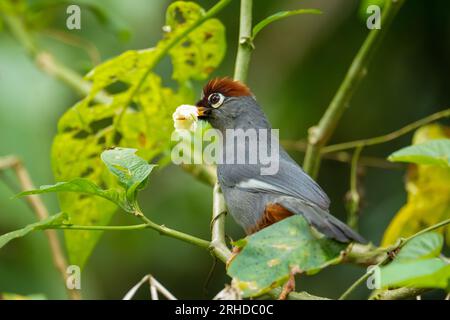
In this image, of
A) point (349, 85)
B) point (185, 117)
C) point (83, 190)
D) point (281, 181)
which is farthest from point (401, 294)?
point (185, 117)

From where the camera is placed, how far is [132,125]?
320 cm

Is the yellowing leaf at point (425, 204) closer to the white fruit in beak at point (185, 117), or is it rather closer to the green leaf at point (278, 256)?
the white fruit in beak at point (185, 117)

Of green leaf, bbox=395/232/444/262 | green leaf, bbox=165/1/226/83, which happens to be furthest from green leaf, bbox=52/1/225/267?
green leaf, bbox=395/232/444/262

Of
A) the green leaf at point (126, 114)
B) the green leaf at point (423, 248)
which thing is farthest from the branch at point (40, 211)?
the green leaf at point (423, 248)

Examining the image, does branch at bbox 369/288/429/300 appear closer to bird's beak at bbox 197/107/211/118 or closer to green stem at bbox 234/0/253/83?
green stem at bbox 234/0/253/83

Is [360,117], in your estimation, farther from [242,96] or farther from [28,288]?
[28,288]

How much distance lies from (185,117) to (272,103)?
1918 millimetres

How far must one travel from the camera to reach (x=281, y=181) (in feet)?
8.72

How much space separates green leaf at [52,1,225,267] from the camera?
286 centimetres

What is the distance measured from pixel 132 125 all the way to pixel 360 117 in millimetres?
2267

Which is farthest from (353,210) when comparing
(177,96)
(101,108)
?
(101,108)

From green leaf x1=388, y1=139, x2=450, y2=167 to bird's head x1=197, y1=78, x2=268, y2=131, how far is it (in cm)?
101

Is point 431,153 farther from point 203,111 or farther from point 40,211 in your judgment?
point 40,211

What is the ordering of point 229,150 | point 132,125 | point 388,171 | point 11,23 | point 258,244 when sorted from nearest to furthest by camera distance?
point 258,244 → point 229,150 → point 132,125 → point 11,23 → point 388,171
